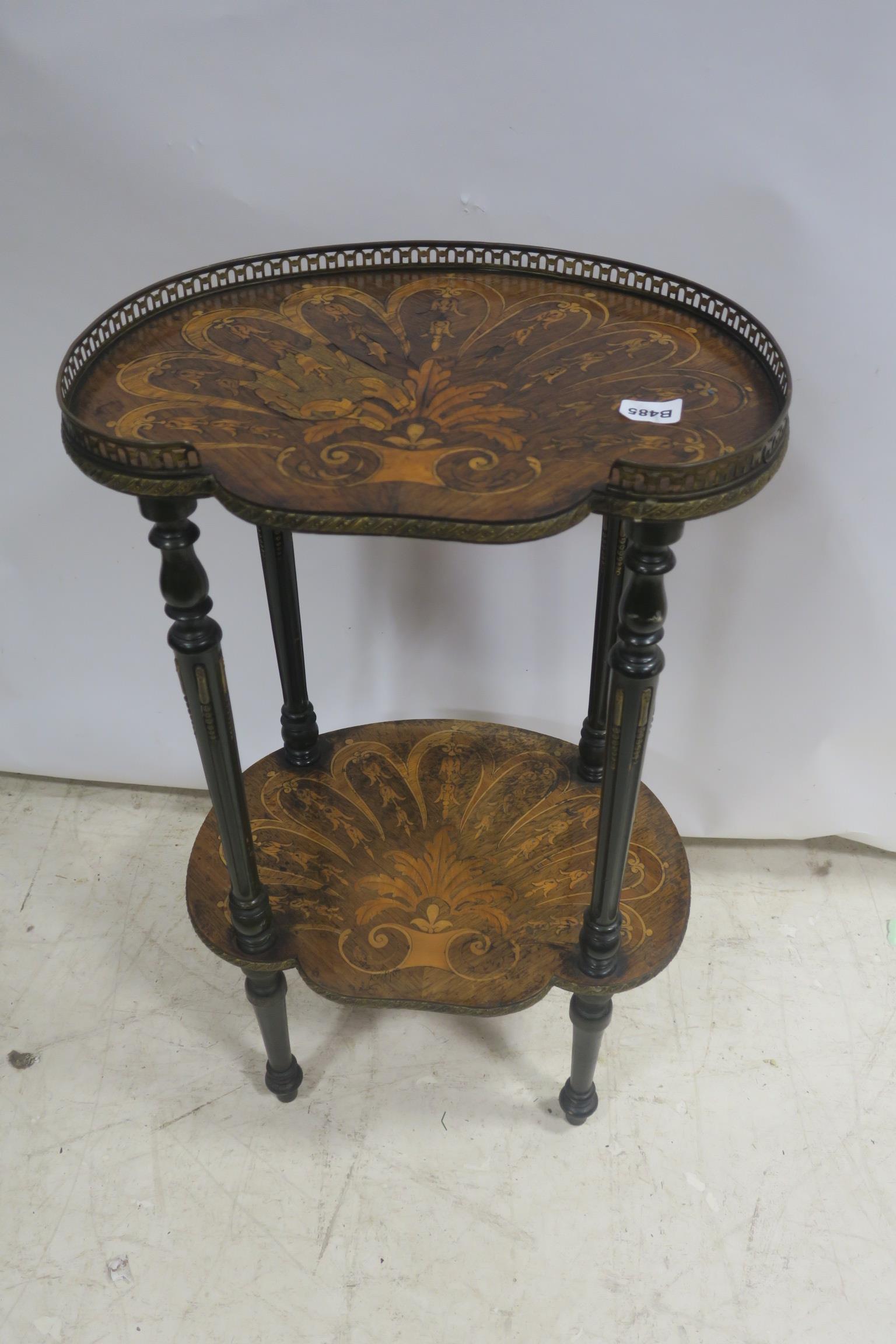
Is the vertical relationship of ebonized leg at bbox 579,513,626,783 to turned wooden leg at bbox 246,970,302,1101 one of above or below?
above

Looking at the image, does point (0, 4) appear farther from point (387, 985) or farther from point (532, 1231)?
point (532, 1231)

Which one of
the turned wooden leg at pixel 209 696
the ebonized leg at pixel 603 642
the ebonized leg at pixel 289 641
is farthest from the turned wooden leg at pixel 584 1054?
the ebonized leg at pixel 289 641

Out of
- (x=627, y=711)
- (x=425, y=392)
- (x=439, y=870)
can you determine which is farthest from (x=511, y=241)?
(x=439, y=870)

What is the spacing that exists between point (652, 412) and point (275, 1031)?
982 millimetres

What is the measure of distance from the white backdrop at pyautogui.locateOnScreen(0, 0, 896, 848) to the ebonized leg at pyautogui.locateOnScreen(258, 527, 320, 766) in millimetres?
252

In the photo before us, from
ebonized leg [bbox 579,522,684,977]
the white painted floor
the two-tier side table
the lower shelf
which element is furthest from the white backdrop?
ebonized leg [bbox 579,522,684,977]

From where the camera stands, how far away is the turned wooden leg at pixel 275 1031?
60.4 inches

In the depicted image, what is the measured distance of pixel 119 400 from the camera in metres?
1.23

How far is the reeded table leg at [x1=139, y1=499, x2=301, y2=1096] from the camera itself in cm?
113

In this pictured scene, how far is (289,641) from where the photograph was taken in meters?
1.69

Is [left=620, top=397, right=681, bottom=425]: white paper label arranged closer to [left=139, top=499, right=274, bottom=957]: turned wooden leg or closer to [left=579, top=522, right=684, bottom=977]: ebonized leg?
[left=579, top=522, right=684, bottom=977]: ebonized leg

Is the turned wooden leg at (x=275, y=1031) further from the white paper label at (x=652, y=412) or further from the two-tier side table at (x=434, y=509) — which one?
the white paper label at (x=652, y=412)

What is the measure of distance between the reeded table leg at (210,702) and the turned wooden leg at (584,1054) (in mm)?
404

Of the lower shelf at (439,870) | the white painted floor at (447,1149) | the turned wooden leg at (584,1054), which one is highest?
the lower shelf at (439,870)
